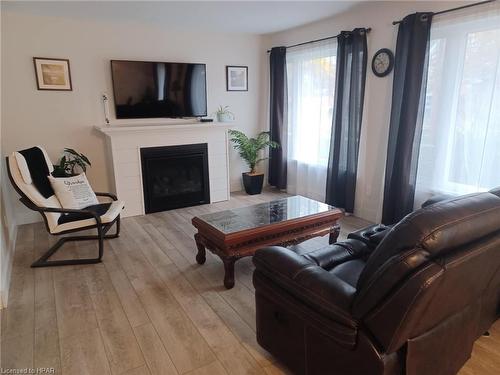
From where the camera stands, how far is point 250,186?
16.5ft

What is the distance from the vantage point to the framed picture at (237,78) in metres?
4.89

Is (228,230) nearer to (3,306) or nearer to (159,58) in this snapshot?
(3,306)

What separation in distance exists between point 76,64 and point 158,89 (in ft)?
3.16

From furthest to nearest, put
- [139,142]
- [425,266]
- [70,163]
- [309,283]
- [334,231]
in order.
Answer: [139,142] < [70,163] < [334,231] < [309,283] < [425,266]

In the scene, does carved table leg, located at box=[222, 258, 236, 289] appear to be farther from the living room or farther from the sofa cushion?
the sofa cushion

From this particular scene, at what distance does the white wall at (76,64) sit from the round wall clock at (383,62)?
2.18 m

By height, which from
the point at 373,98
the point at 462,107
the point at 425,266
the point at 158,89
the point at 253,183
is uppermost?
the point at 158,89

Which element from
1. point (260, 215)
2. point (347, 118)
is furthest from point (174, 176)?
point (347, 118)

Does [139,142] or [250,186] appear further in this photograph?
[250,186]

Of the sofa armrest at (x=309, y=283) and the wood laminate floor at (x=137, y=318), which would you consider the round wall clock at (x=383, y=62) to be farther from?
the sofa armrest at (x=309, y=283)

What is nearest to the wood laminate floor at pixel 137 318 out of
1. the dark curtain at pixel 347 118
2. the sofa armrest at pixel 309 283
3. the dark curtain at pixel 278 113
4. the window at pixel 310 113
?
the sofa armrest at pixel 309 283

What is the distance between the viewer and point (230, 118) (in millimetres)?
4914

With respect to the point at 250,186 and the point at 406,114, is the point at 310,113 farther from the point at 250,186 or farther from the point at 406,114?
the point at 406,114

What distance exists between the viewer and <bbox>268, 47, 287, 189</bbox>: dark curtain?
188 inches
